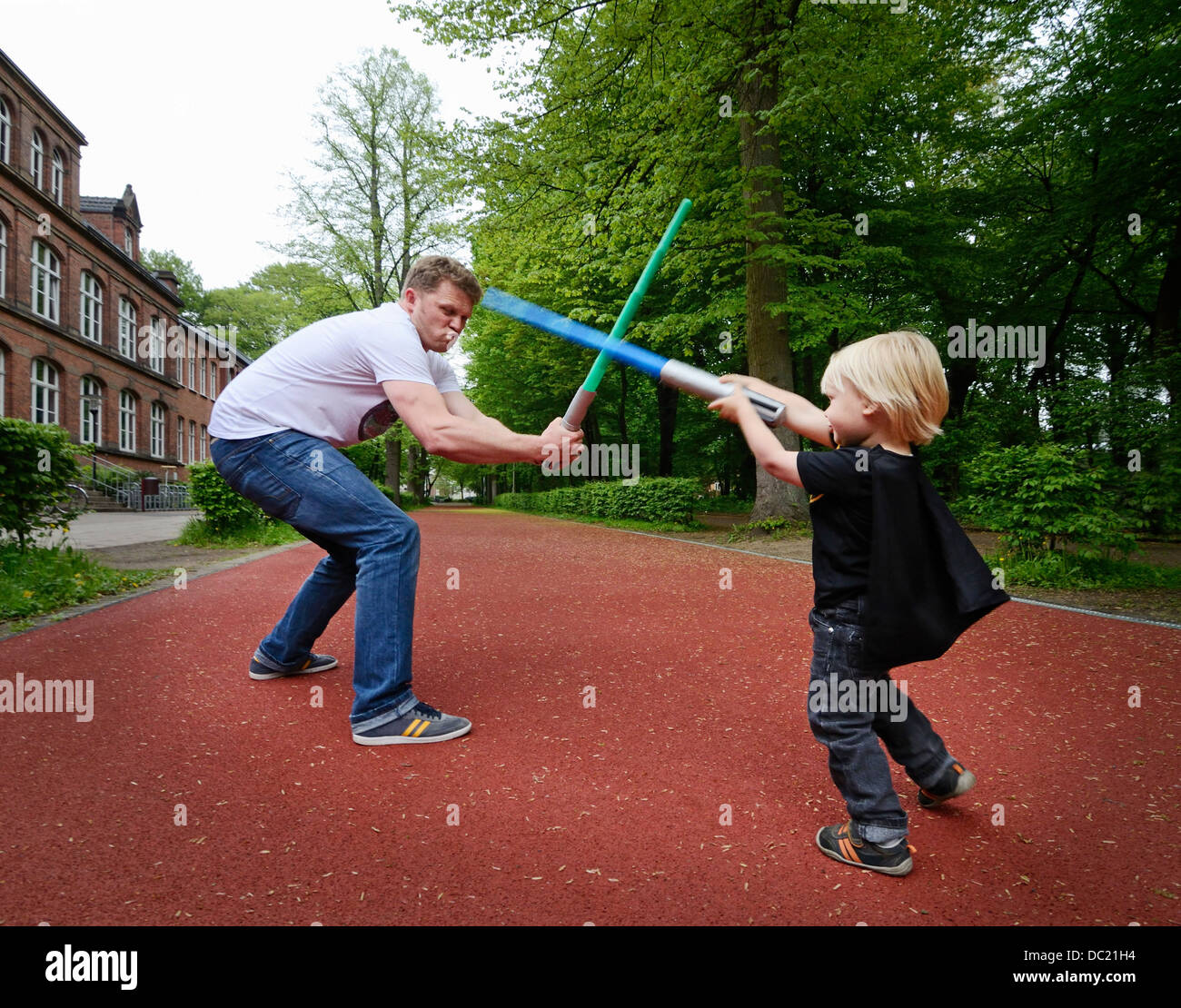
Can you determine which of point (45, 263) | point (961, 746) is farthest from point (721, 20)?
point (45, 263)

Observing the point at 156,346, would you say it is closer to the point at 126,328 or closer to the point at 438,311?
the point at 126,328

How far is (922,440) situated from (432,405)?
1868mm

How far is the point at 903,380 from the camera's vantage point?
2.09 meters

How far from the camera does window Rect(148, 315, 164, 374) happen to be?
111ft

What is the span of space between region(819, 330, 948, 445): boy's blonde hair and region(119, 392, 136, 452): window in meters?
35.9

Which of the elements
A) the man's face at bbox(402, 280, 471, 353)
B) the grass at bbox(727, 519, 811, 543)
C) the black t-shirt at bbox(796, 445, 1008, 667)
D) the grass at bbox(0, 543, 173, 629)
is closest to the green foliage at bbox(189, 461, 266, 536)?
the grass at bbox(0, 543, 173, 629)

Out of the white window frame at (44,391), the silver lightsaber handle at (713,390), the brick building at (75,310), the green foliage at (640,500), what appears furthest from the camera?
the white window frame at (44,391)

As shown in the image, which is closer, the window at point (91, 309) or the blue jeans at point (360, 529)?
the blue jeans at point (360, 529)

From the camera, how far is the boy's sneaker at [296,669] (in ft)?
12.7

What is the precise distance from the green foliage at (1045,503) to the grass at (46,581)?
901cm

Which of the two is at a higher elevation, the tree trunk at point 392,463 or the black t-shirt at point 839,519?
the tree trunk at point 392,463

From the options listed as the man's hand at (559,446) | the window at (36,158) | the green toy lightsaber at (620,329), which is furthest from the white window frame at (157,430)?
the green toy lightsaber at (620,329)

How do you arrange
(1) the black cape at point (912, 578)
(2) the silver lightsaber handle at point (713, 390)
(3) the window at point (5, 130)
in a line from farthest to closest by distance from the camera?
(3) the window at point (5, 130) → (2) the silver lightsaber handle at point (713, 390) → (1) the black cape at point (912, 578)

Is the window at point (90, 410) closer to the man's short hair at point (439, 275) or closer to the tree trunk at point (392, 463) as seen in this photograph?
the tree trunk at point (392, 463)
